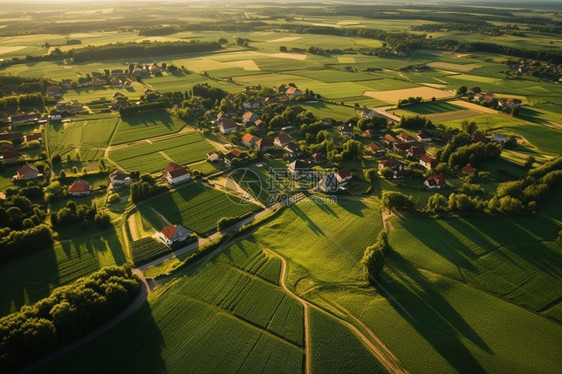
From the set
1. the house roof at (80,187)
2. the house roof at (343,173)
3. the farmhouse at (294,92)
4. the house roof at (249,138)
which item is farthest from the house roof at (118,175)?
the farmhouse at (294,92)

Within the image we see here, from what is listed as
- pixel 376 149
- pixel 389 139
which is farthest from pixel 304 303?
pixel 389 139

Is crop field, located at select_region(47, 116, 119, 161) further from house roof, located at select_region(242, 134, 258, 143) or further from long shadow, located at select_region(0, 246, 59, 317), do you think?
long shadow, located at select_region(0, 246, 59, 317)

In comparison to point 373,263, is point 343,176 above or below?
below

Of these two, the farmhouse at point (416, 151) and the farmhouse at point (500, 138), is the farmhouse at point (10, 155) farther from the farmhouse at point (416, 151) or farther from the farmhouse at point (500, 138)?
the farmhouse at point (500, 138)

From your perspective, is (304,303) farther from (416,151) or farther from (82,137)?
(82,137)

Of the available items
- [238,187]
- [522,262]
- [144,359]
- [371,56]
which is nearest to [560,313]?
[522,262]

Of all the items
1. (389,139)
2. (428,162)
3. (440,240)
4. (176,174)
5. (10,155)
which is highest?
(440,240)

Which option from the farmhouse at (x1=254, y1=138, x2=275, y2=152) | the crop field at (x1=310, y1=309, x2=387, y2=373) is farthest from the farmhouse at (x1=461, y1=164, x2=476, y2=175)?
the crop field at (x1=310, y1=309, x2=387, y2=373)
